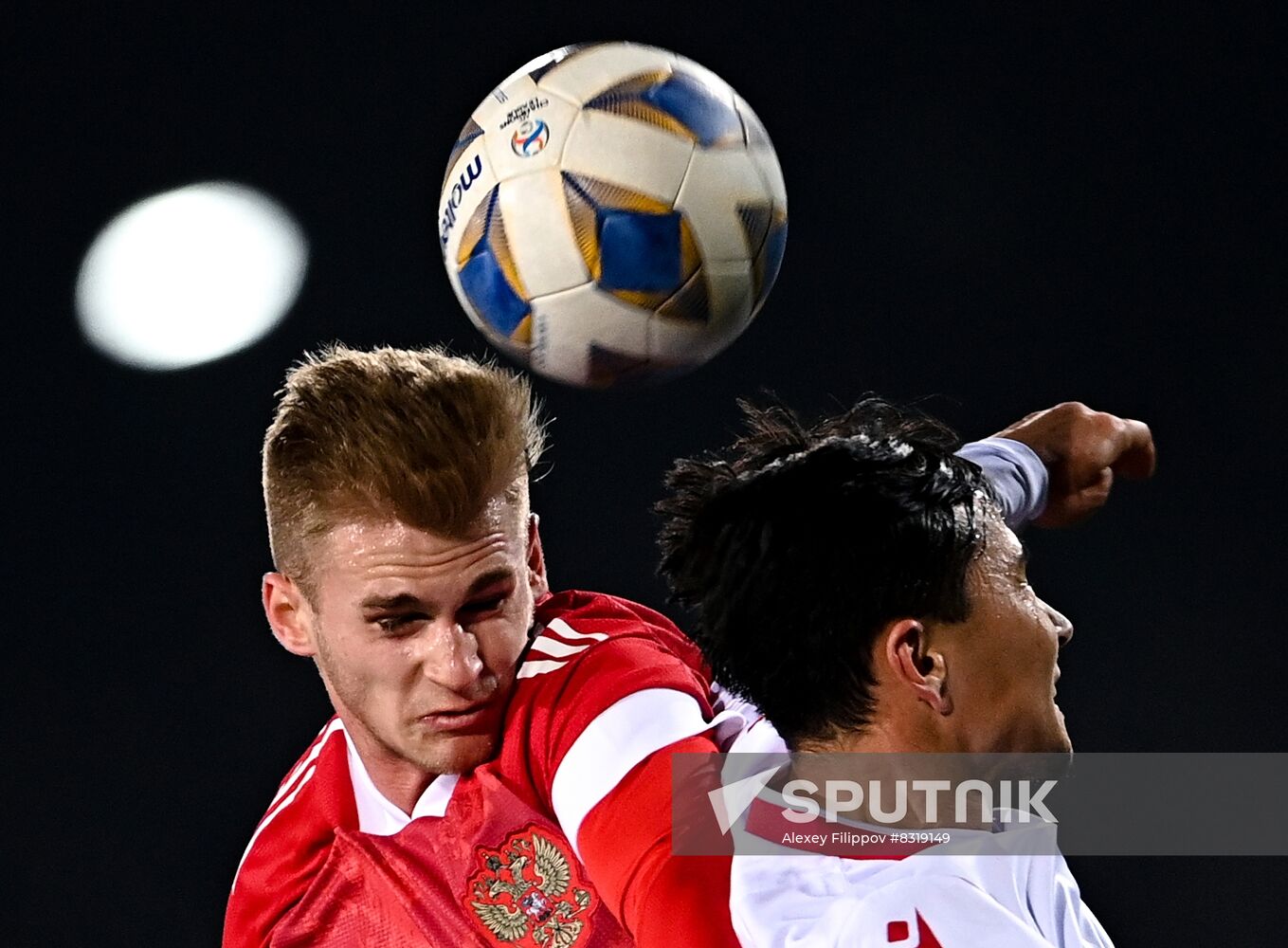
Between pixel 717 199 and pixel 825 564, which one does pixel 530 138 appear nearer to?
pixel 717 199

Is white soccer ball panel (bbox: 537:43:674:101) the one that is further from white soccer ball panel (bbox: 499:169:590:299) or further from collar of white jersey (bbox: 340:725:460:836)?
collar of white jersey (bbox: 340:725:460:836)

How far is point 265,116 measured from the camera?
3090 mm

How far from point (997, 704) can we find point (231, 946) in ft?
3.13

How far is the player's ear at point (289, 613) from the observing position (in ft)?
4.96

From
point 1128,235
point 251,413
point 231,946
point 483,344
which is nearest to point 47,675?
point 251,413

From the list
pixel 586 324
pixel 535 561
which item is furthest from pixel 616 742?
pixel 586 324

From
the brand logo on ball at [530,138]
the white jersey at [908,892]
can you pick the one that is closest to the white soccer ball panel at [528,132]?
the brand logo on ball at [530,138]

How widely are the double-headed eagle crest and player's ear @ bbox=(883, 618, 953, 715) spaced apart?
48cm

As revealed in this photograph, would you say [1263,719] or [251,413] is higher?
[251,413]

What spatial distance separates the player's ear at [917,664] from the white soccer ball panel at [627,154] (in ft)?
1.93

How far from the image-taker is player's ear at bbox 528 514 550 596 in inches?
60.2

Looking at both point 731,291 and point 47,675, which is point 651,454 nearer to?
point 47,675

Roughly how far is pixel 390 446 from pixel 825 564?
1.49ft

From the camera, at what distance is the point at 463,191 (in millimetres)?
1618
